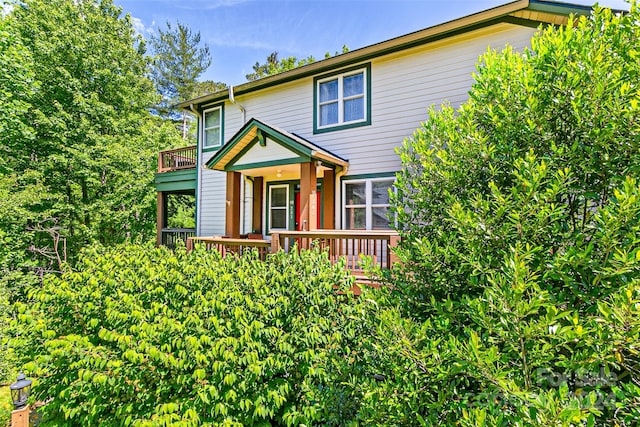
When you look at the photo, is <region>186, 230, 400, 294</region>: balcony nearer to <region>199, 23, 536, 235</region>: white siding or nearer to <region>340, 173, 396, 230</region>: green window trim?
<region>340, 173, 396, 230</region>: green window trim

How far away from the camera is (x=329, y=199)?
9.12 meters

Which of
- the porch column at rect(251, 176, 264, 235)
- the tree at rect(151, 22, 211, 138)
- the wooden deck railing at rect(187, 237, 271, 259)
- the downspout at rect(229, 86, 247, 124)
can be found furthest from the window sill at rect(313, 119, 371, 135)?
the tree at rect(151, 22, 211, 138)

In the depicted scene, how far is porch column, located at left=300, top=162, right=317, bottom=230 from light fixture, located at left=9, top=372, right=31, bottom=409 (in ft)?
17.8

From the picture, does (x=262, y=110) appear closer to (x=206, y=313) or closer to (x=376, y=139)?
(x=376, y=139)

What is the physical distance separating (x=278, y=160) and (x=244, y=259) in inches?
172

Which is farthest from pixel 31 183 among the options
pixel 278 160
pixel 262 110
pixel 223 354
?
pixel 223 354

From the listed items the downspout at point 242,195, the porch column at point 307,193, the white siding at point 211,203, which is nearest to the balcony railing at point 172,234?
the white siding at point 211,203

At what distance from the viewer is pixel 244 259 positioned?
470 centimetres

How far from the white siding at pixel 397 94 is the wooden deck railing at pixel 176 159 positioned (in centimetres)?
525

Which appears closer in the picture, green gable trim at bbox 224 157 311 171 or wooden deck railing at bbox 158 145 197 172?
green gable trim at bbox 224 157 311 171

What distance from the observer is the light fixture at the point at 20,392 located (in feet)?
13.4

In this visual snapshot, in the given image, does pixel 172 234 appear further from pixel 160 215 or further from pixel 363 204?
pixel 363 204

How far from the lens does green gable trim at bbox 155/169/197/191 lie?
12555mm

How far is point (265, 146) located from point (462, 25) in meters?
5.70
